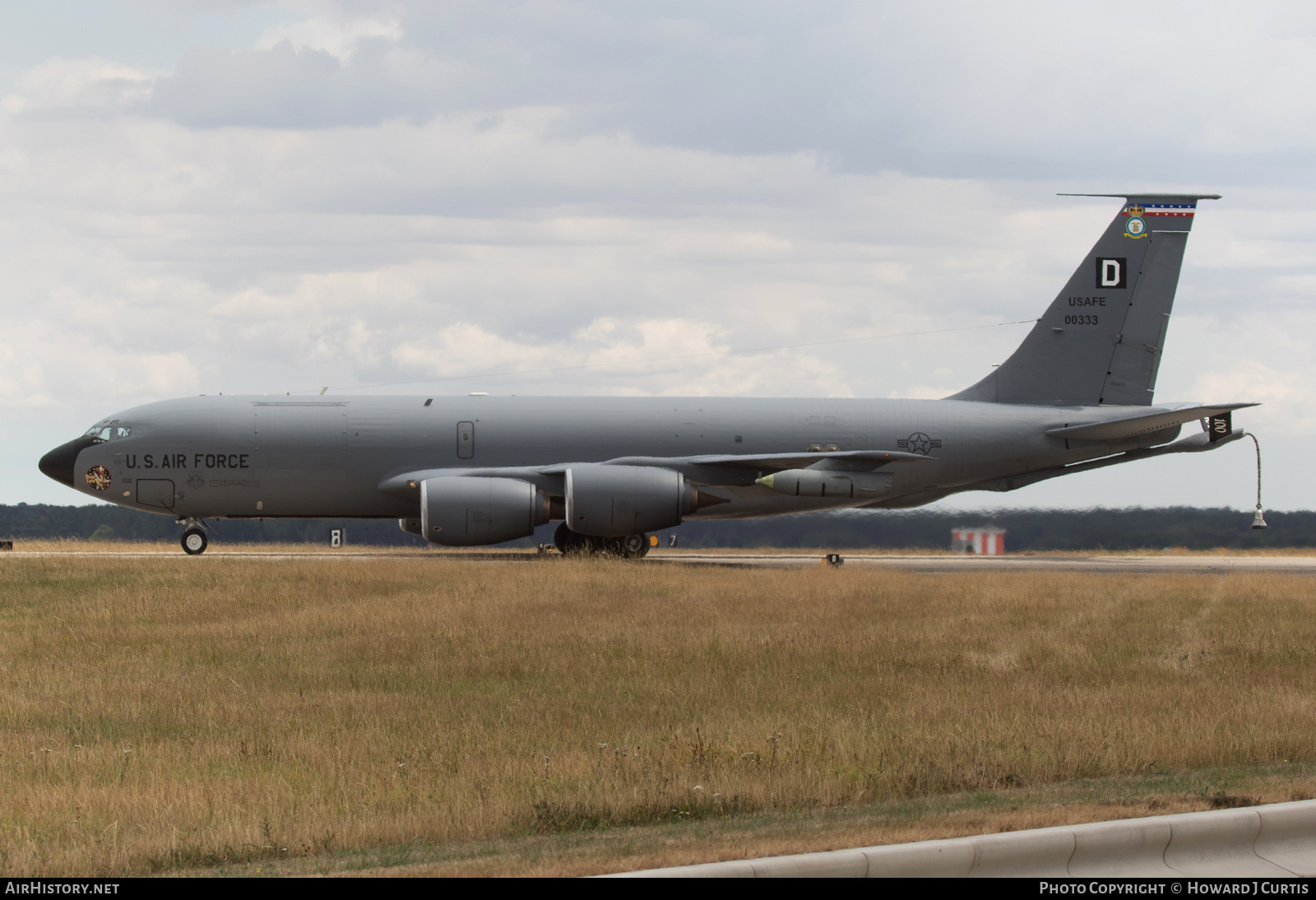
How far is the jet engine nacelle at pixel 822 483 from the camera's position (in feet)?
105

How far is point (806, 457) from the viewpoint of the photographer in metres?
32.2

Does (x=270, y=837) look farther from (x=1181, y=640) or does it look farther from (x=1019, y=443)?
(x=1019, y=443)

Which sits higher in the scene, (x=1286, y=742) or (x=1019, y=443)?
(x=1019, y=443)

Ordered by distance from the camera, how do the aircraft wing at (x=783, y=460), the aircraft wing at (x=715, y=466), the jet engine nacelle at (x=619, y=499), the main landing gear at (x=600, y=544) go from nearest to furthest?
the jet engine nacelle at (x=619, y=499), the aircraft wing at (x=715, y=466), the aircraft wing at (x=783, y=460), the main landing gear at (x=600, y=544)

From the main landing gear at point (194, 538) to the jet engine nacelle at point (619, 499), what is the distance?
32.9ft

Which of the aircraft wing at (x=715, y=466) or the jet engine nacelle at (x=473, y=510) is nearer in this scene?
the jet engine nacelle at (x=473, y=510)

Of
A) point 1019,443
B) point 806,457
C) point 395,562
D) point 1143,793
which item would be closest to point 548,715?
point 1143,793

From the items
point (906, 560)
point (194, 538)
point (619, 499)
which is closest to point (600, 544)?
point (619, 499)

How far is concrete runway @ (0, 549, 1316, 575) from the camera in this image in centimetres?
3266

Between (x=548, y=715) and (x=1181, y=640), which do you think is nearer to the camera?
(x=548, y=715)

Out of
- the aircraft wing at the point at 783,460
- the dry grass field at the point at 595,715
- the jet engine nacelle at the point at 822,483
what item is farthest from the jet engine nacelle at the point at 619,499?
the dry grass field at the point at 595,715

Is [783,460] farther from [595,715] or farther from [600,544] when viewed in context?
[595,715]

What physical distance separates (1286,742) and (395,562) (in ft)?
63.7

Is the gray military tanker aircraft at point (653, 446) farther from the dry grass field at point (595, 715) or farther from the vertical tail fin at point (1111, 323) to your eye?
the dry grass field at point (595, 715)
